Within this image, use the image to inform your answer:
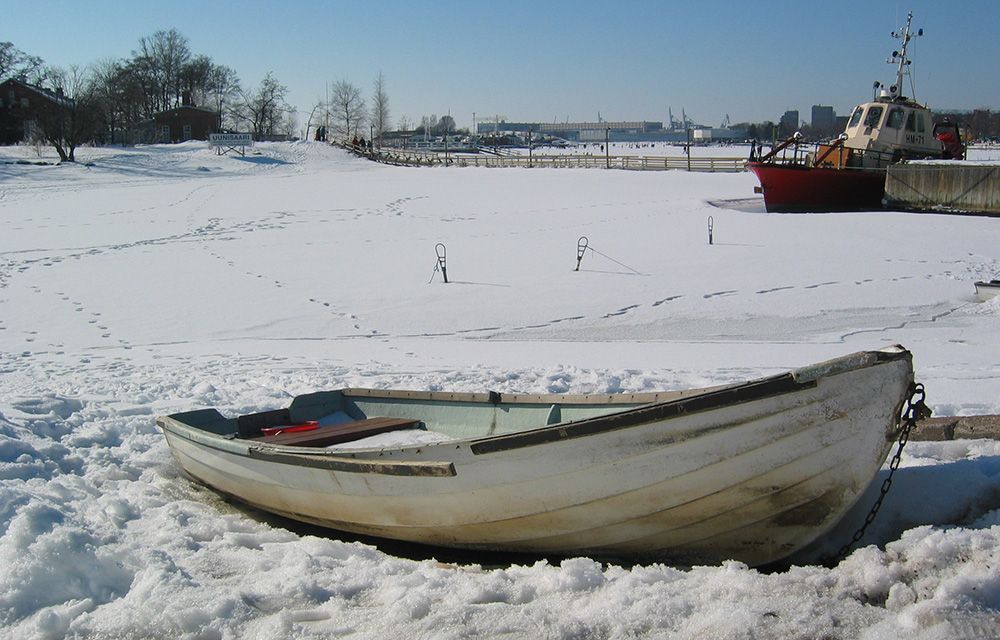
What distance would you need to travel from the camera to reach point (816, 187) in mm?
27750

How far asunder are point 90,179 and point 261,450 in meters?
45.9

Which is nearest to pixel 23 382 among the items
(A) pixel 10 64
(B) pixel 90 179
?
(B) pixel 90 179

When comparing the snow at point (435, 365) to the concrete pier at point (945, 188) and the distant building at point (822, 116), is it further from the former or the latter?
the distant building at point (822, 116)

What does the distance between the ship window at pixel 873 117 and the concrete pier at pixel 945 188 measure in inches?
158

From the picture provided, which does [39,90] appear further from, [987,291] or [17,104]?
[987,291]

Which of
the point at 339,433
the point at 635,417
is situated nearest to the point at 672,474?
the point at 635,417

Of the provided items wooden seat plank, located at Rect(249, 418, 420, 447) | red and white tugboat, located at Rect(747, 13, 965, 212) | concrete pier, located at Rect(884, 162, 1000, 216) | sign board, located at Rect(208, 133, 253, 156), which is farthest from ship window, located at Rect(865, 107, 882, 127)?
sign board, located at Rect(208, 133, 253, 156)

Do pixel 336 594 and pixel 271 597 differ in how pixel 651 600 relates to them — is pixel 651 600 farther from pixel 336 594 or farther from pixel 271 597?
pixel 271 597

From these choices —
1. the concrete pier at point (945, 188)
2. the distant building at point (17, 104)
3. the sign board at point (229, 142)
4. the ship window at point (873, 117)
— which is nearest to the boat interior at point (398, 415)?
the concrete pier at point (945, 188)

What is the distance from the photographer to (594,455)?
197 inches

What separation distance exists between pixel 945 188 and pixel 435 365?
20.6 meters

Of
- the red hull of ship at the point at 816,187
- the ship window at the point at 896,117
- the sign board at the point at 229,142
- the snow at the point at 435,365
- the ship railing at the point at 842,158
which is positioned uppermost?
the sign board at the point at 229,142

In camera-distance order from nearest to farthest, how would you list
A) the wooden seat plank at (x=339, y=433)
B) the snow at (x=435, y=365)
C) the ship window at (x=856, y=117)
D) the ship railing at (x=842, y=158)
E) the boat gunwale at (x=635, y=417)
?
the snow at (x=435, y=365), the boat gunwale at (x=635, y=417), the wooden seat plank at (x=339, y=433), the ship railing at (x=842, y=158), the ship window at (x=856, y=117)

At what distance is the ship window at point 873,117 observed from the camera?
100.0 feet
